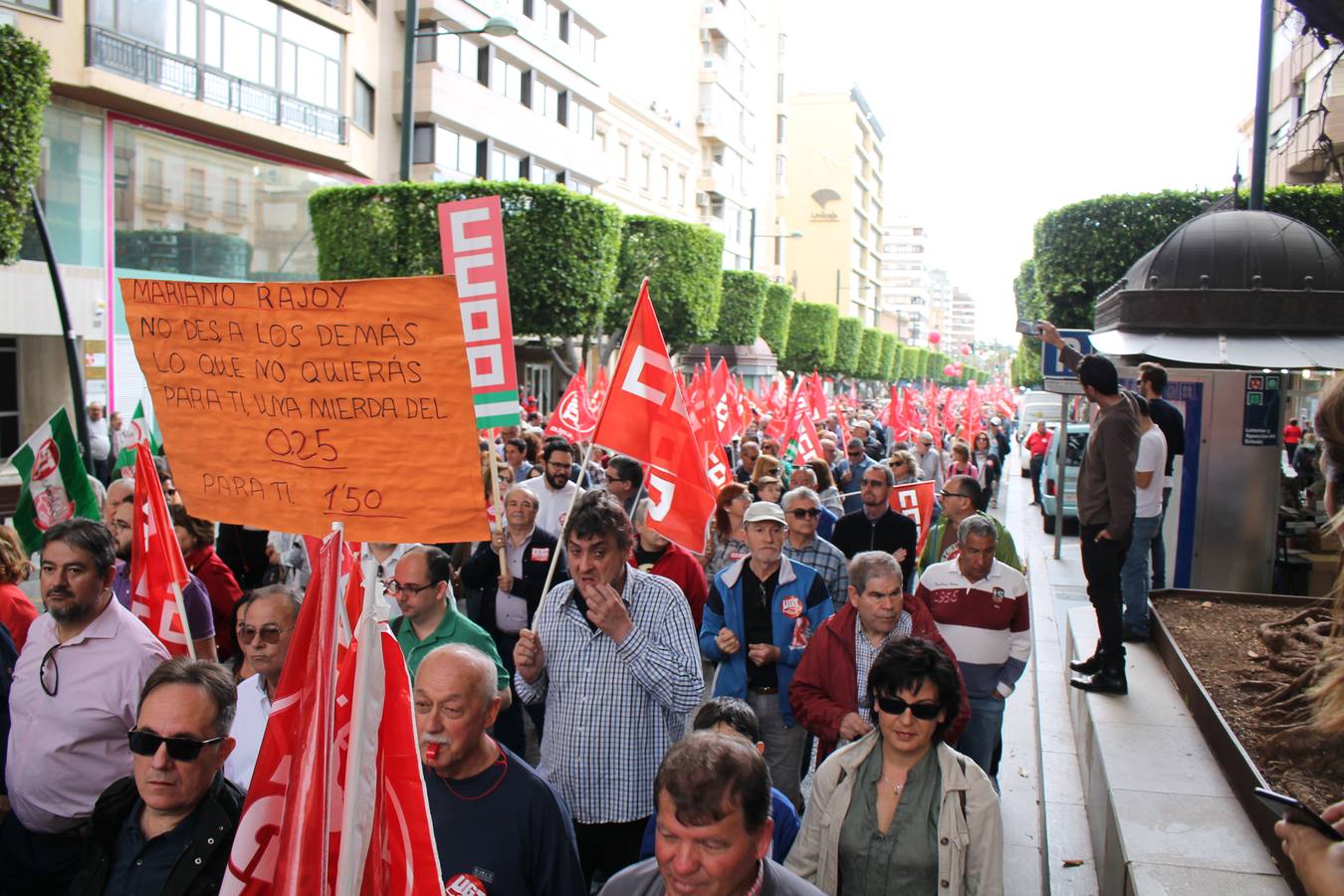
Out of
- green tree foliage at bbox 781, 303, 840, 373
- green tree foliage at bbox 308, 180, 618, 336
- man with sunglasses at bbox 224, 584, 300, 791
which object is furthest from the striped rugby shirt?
green tree foliage at bbox 781, 303, 840, 373

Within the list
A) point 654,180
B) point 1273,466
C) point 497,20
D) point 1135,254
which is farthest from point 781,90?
point 1273,466

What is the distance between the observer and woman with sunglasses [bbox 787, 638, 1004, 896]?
3432mm

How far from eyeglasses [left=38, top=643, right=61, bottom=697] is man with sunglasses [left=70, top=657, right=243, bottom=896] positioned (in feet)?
3.24

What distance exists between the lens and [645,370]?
542 centimetres

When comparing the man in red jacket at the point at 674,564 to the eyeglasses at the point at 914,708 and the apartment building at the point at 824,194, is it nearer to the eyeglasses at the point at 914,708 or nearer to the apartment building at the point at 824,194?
the eyeglasses at the point at 914,708

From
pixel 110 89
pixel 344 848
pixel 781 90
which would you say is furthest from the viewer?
pixel 781 90

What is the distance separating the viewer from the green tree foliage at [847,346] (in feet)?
225

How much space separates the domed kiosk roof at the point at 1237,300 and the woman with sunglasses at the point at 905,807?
5.83 meters

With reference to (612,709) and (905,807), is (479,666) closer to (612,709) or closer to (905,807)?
(612,709)

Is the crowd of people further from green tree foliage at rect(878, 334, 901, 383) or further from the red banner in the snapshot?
green tree foliage at rect(878, 334, 901, 383)

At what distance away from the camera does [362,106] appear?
28859mm

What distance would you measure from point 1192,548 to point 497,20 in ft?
38.2

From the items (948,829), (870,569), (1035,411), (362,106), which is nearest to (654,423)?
(870,569)

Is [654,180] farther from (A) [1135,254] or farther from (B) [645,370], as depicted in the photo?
(B) [645,370]
